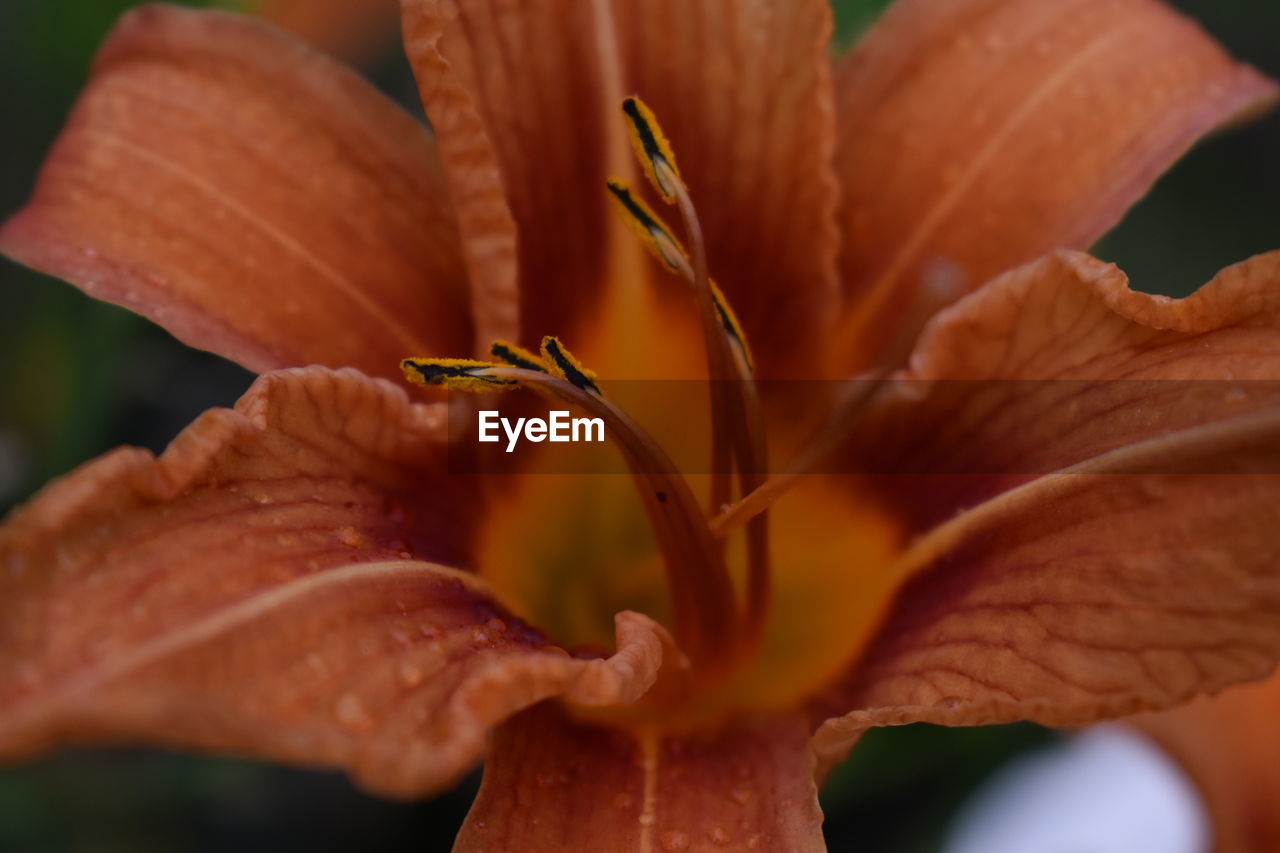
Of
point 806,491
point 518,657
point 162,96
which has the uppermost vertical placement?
point 162,96

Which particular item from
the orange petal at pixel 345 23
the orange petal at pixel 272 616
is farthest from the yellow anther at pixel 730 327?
the orange petal at pixel 345 23

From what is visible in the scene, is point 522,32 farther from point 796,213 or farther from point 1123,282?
point 1123,282

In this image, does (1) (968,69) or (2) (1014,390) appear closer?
(2) (1014,390)

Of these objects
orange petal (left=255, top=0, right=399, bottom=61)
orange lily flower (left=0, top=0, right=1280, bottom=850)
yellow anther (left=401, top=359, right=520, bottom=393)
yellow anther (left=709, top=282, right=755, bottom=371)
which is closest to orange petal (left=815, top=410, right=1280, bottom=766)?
orange lily flower (left=0, top=0, right=1280, bottom=850)

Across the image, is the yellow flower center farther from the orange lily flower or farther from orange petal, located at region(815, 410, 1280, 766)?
orange petal, located at region(815, 410, 1280, 766)

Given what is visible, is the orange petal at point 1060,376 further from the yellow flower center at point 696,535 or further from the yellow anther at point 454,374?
the yellow anther at point 454,374

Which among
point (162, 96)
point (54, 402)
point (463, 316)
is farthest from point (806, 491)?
point (54, 402)
